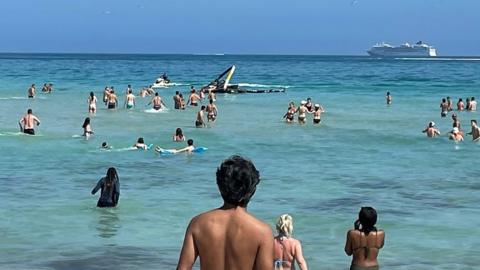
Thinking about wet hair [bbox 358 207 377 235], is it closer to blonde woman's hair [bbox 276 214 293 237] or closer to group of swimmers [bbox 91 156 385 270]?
blonde woman's hair [bbox 276 214 293 237]

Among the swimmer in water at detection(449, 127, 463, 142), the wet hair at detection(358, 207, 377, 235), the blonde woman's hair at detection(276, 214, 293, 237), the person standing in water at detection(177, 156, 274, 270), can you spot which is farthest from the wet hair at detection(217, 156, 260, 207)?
the swimmer in water at detection(449, 127, 463, 142)

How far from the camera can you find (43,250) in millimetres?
12766

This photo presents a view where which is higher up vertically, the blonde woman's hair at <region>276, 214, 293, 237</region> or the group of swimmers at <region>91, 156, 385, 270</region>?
the group of swimmers at <region>91, 156, 385, 270</region>

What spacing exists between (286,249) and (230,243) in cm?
416

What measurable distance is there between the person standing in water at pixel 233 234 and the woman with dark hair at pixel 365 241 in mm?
4420

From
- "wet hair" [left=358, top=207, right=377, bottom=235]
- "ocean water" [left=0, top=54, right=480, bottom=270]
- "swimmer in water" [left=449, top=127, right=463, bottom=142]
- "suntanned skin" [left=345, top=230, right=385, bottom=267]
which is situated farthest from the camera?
"swimmer in water" [left=449, top=127, right=463, bottom=142]

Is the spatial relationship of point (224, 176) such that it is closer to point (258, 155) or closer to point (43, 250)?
point (43, 250)

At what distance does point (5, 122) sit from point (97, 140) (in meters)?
8.55

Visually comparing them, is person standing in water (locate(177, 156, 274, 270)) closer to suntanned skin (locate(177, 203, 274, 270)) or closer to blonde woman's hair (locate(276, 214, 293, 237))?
suntanned skin (locate(177, 203, 274, 270))

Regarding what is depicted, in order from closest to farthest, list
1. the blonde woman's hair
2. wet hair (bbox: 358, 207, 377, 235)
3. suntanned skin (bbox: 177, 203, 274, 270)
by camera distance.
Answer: suntanned skin (bbox: 177, 203, 274, 270) → the blonde woman's hair → wet hair (bbox: 358, 207, 377, 235)

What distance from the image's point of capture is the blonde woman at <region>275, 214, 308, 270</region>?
322 inches

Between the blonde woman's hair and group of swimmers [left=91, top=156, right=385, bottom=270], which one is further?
the blonde woman's hair

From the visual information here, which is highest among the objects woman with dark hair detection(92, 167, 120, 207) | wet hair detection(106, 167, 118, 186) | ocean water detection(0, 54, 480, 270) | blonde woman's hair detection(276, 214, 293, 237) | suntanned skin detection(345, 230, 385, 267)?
blonde woman's hair detection(276, 214, 293, 237)

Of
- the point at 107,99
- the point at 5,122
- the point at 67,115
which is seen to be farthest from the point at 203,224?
the point at 107,99
